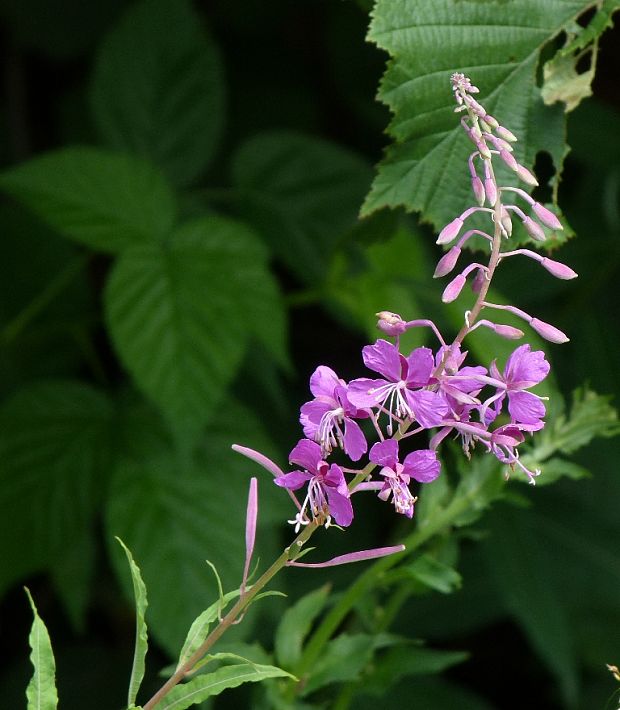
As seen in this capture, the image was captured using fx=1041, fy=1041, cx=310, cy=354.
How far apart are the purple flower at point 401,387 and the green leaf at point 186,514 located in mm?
904

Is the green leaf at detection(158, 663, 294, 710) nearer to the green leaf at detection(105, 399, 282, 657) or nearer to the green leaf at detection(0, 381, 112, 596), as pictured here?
the green leaf at detection(105, 399, 282, 657)

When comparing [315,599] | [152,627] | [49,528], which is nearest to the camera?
[315,599]

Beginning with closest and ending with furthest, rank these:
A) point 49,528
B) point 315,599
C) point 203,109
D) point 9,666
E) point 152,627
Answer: point 315,599 → point 152,627 → point 49,528 → point 203,109 → point 9,666

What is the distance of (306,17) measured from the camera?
3041mm

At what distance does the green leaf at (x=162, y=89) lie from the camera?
86.2 inches

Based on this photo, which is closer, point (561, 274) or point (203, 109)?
point (561, 274)

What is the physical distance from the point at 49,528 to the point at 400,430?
1173 mm

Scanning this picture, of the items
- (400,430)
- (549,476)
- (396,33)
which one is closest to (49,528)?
(549,476)

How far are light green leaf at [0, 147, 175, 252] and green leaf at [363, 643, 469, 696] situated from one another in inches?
32.8

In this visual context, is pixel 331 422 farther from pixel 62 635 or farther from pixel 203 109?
pixel 62 635

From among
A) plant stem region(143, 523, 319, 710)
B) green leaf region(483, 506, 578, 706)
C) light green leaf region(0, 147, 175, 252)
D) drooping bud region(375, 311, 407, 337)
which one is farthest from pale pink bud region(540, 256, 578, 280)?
green leaf region(483, 506, 578, 706)

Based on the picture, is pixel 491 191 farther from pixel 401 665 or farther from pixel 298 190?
pixel 298 190

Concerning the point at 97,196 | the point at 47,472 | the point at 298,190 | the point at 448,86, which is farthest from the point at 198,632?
the point at 298,190

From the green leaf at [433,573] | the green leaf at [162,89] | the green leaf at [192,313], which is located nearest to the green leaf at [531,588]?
the green leaf at [192,313]
